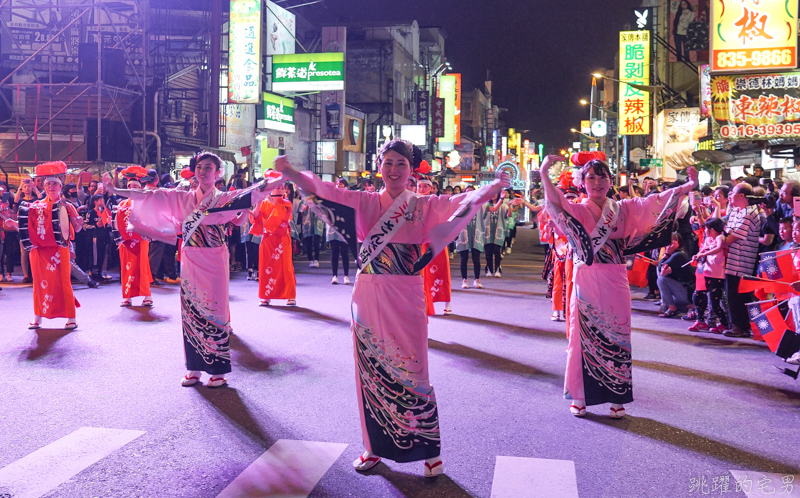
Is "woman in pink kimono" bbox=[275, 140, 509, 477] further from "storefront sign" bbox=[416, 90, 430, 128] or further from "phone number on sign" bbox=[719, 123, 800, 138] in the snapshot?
"storefront sign" bbox=[416, 90, 430, 128]

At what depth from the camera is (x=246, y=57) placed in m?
22.3

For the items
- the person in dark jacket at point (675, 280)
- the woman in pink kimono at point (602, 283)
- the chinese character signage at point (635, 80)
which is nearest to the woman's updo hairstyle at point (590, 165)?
the woman in pink kimono at point (602, 283)

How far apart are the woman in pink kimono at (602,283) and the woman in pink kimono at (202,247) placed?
8.51ft

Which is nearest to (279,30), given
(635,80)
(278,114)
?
(278,114)

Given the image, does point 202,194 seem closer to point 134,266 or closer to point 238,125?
point 134,266

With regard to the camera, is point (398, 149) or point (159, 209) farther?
point (159, 209)

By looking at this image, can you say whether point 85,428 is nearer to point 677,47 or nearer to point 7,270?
point 7,270

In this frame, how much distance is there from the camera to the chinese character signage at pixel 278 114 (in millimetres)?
25134

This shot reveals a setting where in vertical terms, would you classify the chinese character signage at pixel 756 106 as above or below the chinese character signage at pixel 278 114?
below

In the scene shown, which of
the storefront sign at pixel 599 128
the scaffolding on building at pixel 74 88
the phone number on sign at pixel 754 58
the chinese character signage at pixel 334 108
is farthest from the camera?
the storefront sign at pixel 599 128

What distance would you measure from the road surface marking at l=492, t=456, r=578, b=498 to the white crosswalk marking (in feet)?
7.54

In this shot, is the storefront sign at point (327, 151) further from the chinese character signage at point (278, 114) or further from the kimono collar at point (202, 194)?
the kimono collar at point (202, 194)

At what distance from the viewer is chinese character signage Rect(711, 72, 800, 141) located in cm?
1206

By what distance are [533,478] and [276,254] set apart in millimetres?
7502
